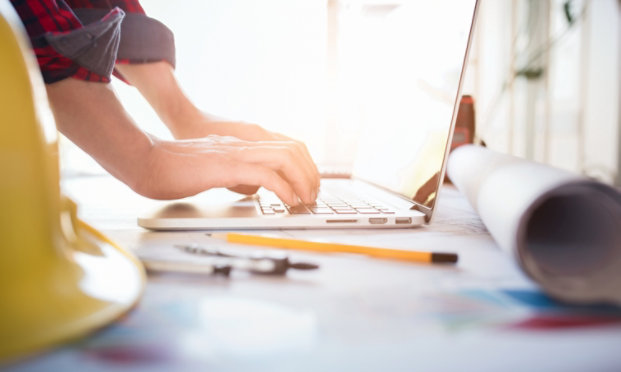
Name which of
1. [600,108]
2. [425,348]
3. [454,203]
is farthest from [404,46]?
[600,108]

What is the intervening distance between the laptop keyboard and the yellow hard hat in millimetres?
299

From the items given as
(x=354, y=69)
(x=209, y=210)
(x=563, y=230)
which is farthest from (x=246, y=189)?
(x=354, y=69)

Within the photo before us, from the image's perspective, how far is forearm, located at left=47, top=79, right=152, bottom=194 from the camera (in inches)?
21.8

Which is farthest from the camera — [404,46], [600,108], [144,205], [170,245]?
[600,108]

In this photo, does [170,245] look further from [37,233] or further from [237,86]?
[237,86]

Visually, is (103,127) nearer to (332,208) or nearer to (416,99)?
(332,208)

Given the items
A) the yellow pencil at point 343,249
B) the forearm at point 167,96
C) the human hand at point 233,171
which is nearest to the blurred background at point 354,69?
the forearm at point 167,96

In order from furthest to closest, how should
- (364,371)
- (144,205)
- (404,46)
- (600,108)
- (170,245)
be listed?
1. (600,108)
2. (404,46)
3. (144,205)
4. (170,245)
5. (364,371)

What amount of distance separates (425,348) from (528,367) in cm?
4

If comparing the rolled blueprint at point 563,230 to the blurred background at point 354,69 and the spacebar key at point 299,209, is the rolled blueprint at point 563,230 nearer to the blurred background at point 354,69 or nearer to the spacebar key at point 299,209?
the spacebar key at point 299,209

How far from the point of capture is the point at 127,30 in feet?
2.42

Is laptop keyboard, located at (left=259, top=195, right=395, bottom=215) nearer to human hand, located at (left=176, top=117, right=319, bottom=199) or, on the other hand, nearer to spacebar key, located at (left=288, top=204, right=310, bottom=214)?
spacebar key, located at (left=288, top=204, right=310, bottom=214)

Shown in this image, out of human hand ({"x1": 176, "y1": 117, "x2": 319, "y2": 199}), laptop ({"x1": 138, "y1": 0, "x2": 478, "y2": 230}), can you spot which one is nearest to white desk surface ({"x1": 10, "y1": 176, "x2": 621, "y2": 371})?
laptop ({"x1": 138, "y1": 0, "x2": 478, "y2": 230})

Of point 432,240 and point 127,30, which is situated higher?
point 127,30
